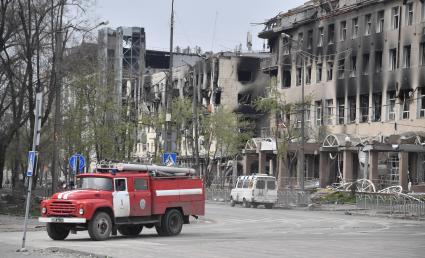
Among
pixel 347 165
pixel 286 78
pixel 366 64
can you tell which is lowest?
pixel 347 165

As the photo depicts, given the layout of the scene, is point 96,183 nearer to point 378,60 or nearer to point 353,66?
point 378,60

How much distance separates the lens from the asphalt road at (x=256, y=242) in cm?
2084

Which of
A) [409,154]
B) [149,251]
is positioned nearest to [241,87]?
[409,154]

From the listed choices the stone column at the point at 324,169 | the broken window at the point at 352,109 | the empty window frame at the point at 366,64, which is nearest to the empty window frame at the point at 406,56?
the empty window frame at the point at 366,64

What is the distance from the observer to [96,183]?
26.6m

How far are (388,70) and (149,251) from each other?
48190 millimetres

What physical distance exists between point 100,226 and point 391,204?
27.3 m

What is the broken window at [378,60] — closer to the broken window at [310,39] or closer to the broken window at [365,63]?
the broken window at [365,63]

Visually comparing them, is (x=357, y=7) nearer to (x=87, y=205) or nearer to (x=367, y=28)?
(x=367, y=28)

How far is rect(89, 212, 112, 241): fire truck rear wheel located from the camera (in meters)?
25.5

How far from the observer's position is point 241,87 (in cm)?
9756

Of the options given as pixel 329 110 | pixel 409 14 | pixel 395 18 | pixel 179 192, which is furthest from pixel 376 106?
pixel 179 192

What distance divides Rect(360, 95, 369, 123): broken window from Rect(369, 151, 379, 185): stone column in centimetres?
787

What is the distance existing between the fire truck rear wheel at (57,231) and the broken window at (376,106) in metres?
44.8
